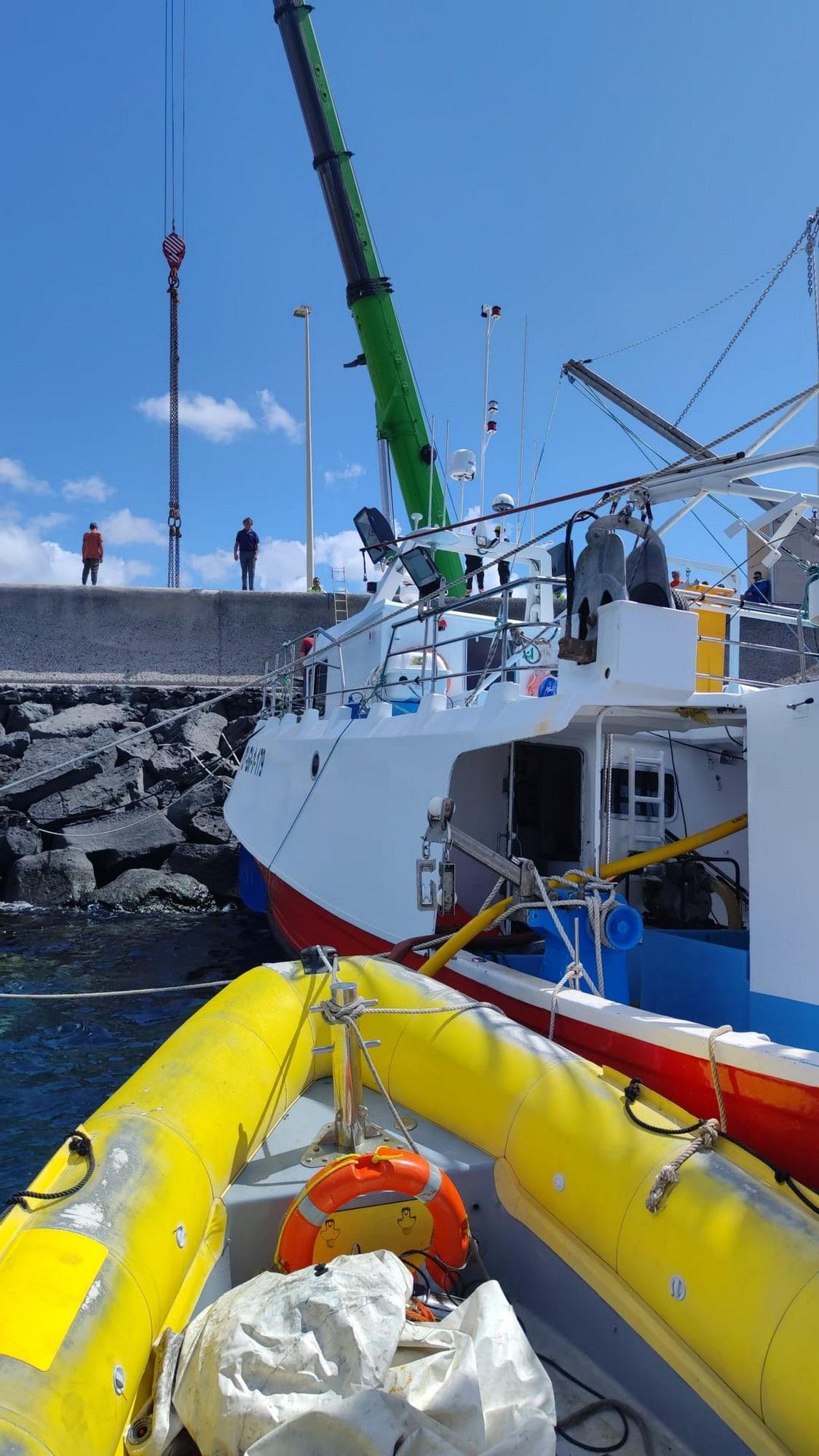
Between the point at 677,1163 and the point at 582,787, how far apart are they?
3676 mm

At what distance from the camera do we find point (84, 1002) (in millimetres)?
8234

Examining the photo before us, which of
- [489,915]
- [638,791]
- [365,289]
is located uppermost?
[365,289]

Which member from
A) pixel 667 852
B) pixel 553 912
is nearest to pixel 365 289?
pixel 667 852

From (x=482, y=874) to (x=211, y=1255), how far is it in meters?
4.45

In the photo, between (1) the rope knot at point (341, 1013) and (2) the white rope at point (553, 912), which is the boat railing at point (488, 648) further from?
(1) the rope knot at point (341, 1013)

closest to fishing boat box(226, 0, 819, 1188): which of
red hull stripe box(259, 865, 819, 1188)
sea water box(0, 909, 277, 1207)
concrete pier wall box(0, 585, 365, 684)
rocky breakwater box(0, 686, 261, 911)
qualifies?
red hull stripe box(259, 865, 819, 1188)

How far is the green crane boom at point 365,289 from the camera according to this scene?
10344 mm

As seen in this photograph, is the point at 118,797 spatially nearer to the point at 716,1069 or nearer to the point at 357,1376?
the point at 716,1069

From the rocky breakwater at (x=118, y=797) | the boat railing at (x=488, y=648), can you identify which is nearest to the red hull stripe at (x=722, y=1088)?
the boat railing at (x=488, y=648)

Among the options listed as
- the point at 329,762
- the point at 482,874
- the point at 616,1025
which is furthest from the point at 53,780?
the point at 616,1025

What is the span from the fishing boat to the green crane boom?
0.03 metres

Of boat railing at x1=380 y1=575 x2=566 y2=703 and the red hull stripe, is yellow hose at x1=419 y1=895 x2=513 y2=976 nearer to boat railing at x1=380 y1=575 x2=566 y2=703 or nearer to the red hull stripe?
the red hull stripe

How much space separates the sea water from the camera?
5.80 metres

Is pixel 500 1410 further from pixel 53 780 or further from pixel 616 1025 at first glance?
pixel 53 780
